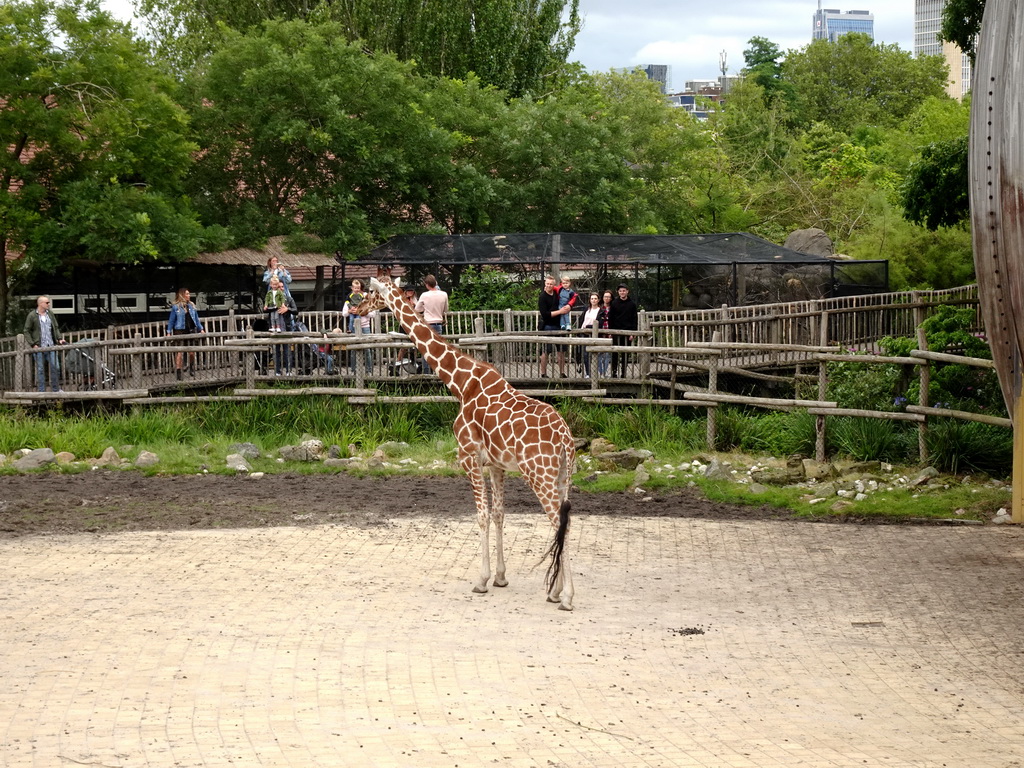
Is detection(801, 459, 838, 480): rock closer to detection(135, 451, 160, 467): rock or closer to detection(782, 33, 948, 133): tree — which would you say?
detection(135, 451, 160, 467): rock

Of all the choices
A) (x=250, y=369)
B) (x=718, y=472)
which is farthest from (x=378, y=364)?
(x=718, y=472)

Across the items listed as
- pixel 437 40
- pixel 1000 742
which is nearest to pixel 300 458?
pixel 1000 742

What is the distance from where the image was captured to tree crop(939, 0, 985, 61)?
642 inches

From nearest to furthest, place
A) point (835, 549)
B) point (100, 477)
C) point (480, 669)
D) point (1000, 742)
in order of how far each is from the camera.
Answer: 1. point (1000, 742)
2. point (480, 669)
3. point (835, 549)
4. point (100, 477)

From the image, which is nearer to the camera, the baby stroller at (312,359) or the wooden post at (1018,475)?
the wooden post at (1018,475)

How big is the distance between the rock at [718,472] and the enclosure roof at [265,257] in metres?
13.2

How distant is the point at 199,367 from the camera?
1870 cm

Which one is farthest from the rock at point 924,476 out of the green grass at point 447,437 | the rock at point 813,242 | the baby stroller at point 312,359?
the rock at point 813,242

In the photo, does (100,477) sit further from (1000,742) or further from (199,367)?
(1000,742)

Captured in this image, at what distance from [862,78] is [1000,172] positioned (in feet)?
212

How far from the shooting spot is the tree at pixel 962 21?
642 inches

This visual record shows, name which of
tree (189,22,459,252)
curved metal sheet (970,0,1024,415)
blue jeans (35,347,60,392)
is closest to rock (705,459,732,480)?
curved metal sheet (970,0,1024,415)

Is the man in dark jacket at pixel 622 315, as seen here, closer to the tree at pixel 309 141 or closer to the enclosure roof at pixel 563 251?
the enclosure roof at pixel 563 251

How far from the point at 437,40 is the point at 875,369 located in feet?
76.4
